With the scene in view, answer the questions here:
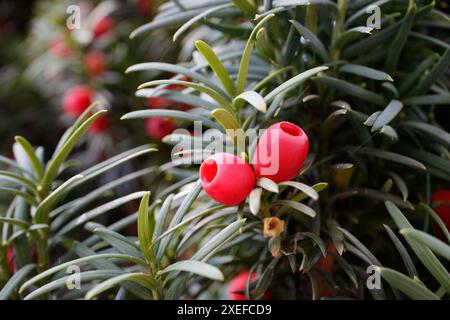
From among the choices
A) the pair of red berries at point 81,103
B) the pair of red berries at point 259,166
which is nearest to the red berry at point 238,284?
the pair of red berries at point 259,166

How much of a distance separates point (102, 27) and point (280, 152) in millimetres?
939

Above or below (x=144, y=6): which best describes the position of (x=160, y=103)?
below

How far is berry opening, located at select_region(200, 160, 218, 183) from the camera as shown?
1.86 ft

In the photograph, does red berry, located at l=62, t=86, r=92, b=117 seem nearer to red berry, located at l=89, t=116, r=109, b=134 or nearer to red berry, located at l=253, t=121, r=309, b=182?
red berry, located at l=89, t=116, r=109, b=134

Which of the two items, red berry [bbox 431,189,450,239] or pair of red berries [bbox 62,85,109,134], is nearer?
red berry [bbox 431,189,450,239]

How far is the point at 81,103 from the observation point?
1225 mm

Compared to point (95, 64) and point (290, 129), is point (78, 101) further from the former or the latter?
Answer: point (290, 129)

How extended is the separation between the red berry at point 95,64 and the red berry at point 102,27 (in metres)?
0.06

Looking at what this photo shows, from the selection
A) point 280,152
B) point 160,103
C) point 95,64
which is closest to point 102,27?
point 95,64

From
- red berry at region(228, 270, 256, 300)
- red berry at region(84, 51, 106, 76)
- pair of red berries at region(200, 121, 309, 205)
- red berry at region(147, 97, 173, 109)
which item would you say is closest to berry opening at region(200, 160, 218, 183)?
pair of red berries at region(200, 121, 309, 205)

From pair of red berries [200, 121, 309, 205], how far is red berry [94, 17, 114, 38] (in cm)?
89

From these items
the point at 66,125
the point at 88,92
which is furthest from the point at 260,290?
the point at 66,125

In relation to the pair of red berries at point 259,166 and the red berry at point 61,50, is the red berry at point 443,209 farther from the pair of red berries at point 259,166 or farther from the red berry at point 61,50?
the red berry at point 61,50
